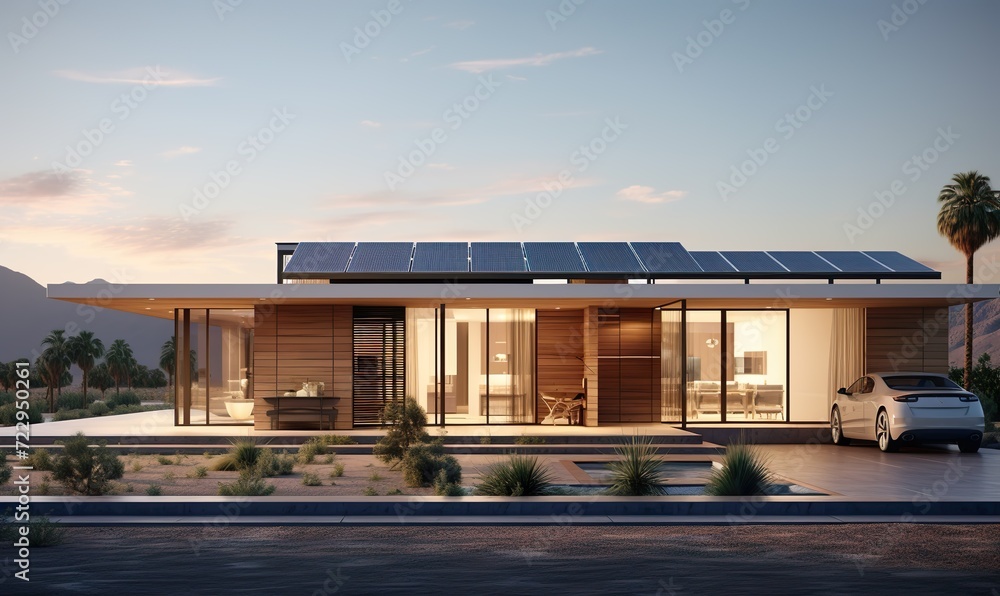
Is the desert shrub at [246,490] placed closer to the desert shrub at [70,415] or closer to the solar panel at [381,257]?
the solar panel at [381,257]

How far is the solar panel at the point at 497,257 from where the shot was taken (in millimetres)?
19531

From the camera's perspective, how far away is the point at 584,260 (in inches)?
794

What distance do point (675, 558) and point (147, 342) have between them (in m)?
132

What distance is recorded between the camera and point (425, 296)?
677 inches

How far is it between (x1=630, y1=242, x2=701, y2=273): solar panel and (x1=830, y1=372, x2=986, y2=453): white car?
4631 millimetres

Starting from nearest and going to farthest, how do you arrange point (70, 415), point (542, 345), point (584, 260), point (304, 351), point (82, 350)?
point (304, 351)
point (584, 260)
point (542, 345)
point (70, 415)
point (82, 350)

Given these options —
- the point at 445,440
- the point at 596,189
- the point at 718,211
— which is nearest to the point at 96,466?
the point at 445,440

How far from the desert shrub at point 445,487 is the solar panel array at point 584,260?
8402mm

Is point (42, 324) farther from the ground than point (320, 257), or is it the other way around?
point (42, 324)
